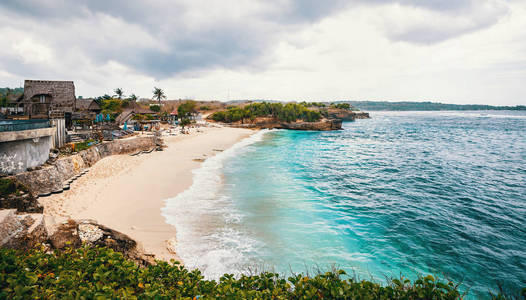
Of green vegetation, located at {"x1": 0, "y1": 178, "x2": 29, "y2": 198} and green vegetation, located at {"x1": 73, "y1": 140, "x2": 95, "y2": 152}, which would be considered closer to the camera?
green vegetation, located at {"x1": 0, "y1": 178, "x2": 29, "y2": 198}

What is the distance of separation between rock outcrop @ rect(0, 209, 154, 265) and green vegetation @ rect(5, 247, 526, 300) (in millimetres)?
3468

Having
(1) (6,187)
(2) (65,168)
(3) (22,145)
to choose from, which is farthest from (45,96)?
(1) (6,187)

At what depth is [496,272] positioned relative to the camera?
35.4 ft

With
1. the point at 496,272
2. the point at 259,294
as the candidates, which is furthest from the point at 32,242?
the point at 496,272

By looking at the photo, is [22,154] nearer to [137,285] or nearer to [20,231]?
[20,231]

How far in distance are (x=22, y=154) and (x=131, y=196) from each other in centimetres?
704

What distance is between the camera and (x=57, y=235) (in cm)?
898

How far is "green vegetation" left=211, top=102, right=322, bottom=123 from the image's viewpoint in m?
97.8

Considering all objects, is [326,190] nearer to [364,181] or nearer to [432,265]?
[364,181]

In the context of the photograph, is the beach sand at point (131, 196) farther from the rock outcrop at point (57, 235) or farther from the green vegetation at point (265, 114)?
the green vegetation at point (265, 114)

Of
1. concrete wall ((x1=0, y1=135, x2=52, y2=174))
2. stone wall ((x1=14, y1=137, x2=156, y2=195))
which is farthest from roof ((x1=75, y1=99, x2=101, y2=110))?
concrete wall ((x1=0, y1=135, x2=52, y2=174))

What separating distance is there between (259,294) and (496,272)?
12562 millimetres

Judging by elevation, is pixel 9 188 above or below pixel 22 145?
below

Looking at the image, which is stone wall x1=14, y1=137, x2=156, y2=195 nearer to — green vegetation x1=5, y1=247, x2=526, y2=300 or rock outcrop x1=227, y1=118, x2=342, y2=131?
green vegetation x1=5, y1=247, x2=526, y2=300
